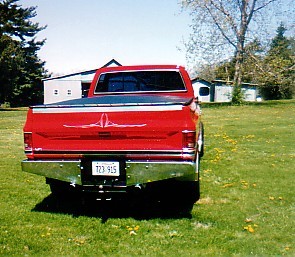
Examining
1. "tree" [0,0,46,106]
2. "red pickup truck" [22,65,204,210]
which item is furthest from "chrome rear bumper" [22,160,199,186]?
"tree" [0,0,46,106]

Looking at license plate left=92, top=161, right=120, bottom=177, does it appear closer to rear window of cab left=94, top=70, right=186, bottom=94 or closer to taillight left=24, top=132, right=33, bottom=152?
taillight left=24, top=132, right=33, bottom=152

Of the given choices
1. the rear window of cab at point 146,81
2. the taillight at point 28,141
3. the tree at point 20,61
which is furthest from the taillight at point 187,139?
the tree at point 20,61

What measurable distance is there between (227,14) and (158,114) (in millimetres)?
31189

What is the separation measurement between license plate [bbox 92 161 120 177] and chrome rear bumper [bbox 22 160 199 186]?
0.42 feet

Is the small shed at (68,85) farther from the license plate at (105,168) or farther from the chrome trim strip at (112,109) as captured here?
the license plate at (105,168)

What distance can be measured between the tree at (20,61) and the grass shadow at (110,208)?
3839 cm

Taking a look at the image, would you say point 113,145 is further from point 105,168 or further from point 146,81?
point 146,81

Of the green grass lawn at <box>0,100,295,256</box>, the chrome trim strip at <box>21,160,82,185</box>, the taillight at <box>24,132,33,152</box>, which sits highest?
the taillight at <box>24,132,33,152</box>

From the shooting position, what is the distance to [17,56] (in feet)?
140

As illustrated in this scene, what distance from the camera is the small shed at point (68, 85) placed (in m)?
47.8

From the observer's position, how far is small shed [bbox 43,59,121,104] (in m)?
47.8

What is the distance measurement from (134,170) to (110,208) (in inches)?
45.3

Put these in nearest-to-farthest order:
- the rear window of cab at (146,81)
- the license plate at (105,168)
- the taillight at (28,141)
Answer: the license plate at (105,168) < the taillight at (28,141) < the rear window of cab at (146,81)

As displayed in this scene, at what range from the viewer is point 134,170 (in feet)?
13.8
